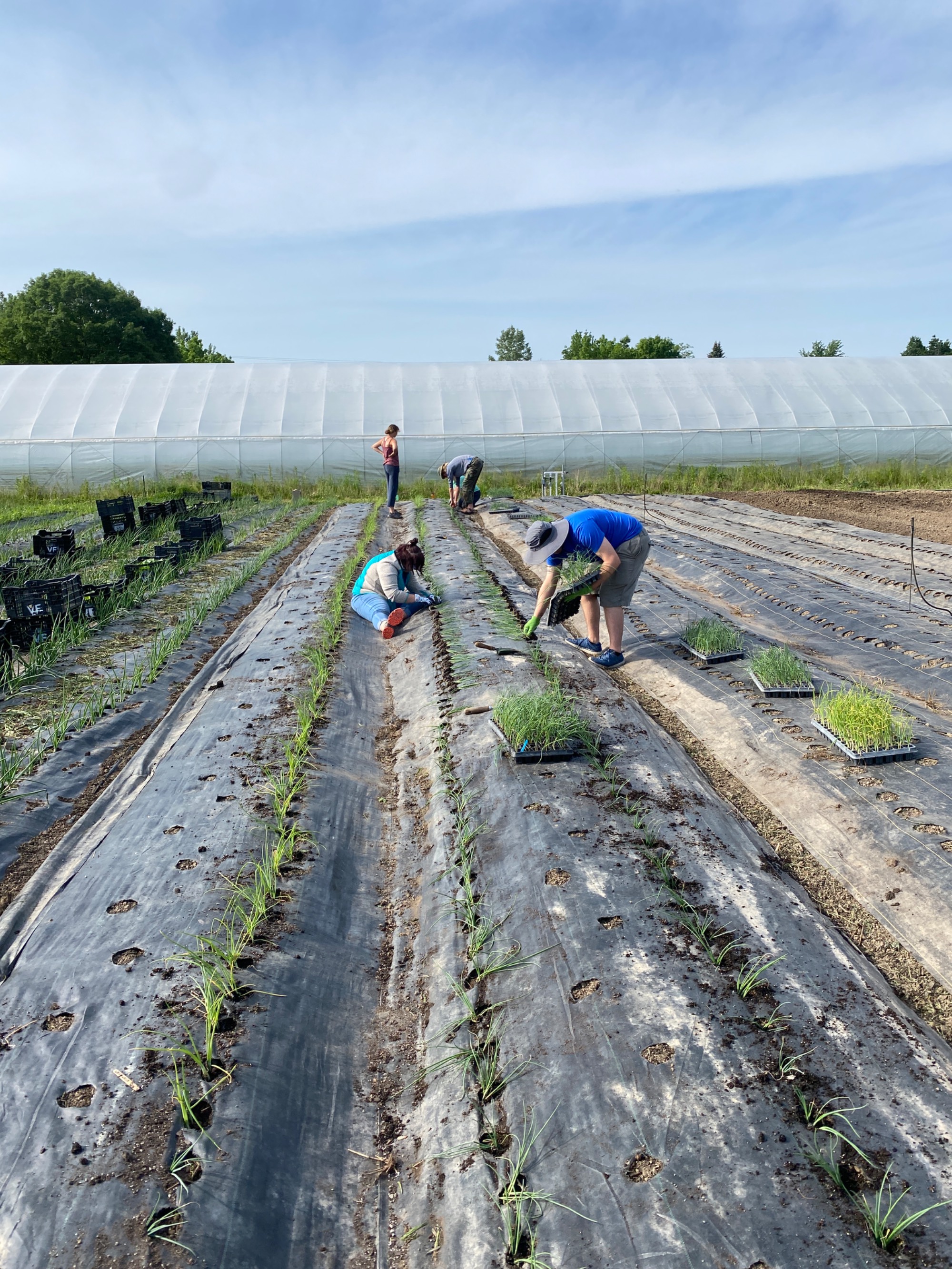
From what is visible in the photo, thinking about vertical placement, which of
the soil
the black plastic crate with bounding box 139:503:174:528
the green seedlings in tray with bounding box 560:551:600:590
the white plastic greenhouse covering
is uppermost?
the white plastic greenhouse covering

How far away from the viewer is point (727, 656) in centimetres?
500

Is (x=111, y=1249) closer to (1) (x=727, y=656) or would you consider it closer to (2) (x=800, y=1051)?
(2) (x=800, y=1051)

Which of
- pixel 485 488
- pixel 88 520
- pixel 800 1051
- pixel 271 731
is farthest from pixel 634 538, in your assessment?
pixel 485 488

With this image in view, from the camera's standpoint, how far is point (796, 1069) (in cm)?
197

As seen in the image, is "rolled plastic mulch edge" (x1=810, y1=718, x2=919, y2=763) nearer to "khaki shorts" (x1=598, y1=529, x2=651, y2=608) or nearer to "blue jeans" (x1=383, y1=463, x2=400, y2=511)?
"khaki shorts" (x1=598, y1=529, x2=651, y2=608)

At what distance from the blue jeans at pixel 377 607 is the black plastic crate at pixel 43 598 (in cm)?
193

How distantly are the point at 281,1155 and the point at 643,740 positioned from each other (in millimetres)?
2413

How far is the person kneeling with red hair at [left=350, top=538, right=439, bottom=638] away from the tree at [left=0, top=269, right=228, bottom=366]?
112 feet

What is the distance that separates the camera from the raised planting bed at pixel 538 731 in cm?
353

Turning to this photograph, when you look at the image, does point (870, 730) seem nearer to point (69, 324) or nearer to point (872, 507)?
point (872, 507)

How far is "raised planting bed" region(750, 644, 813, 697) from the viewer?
4.34 m

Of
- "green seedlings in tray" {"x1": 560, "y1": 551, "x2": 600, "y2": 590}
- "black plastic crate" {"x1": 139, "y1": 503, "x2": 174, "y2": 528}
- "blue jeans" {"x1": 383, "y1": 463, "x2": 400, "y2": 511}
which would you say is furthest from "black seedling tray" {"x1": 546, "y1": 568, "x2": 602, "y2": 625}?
"blue jeans" {"x1": 383, "y1": 463, "x2": 400, "y2": 511}

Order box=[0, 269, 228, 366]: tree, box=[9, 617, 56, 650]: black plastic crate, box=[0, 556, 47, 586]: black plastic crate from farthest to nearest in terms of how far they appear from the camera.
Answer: box=[0, 269, 228, 366]: tree < box=[0, 556, 47, 586]: black plastic crate < box=[9, 617, 56, 650]: black plastic crate

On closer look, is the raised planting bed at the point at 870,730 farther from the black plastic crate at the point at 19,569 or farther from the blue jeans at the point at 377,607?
the black plastic crate at the point at 19,569
